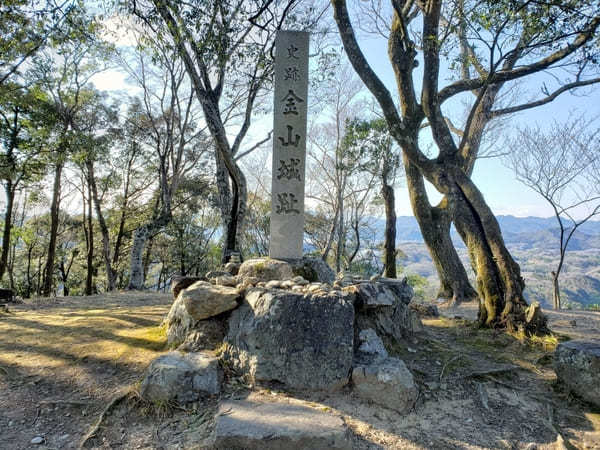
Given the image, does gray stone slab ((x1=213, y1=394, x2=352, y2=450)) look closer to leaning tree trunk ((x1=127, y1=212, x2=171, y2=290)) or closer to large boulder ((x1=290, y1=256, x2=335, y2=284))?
large boulder ((x1=290, y1=256, x2=335, y2=284))

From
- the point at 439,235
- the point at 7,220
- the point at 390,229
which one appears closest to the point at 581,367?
the point at 439,235

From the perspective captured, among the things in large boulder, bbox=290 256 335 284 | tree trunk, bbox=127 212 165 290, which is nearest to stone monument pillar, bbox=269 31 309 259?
large boulder, bbox=290 256 335 284

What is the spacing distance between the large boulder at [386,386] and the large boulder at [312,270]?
81.5 inches

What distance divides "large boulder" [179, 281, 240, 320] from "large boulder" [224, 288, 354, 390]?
11.3 inches

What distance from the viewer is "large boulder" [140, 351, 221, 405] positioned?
9.70ft

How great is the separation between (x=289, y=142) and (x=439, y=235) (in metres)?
4.52

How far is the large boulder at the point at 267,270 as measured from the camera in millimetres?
4781

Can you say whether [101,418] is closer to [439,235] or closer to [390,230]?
[439,235]

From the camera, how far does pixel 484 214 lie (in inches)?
218

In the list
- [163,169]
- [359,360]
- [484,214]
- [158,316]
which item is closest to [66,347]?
[158,316]

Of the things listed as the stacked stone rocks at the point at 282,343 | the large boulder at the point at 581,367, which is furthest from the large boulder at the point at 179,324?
the large boulder at the point at 581,367

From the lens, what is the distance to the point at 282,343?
3287 mm

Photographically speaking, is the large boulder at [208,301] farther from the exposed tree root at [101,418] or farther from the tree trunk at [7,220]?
the tree trunk at [7,220]

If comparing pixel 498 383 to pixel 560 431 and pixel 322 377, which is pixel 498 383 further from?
pixel 322 377
